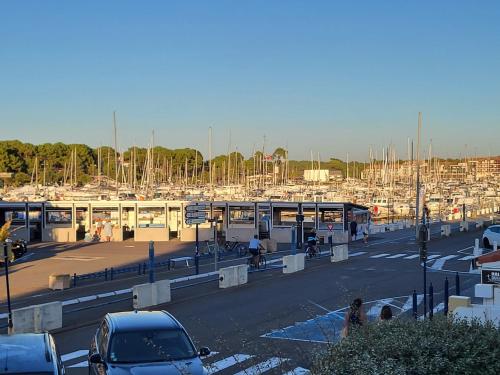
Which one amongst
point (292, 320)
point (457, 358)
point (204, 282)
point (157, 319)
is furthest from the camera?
point (204, 282)

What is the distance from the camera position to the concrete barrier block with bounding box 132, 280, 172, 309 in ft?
64.4

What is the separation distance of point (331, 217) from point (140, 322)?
3327 cm

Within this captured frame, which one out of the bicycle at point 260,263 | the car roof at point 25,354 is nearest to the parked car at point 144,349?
the car roof at point 25,354

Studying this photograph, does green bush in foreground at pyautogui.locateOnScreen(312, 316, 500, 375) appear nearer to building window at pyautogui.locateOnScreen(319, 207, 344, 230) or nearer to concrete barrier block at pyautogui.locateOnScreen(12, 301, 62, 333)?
concrete barrier block at pyautogui.locateOnScreen(12, 301, 62, 333)

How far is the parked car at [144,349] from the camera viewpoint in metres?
9.92

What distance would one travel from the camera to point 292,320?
18.1 metres

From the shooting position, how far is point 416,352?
6211mm

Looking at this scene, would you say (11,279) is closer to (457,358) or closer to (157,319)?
(157,319)

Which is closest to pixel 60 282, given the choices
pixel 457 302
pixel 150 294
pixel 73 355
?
pixel 150 294

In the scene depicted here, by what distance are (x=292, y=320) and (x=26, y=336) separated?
1016 centimetres

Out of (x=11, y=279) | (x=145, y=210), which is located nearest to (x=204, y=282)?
(x=11, y=279)

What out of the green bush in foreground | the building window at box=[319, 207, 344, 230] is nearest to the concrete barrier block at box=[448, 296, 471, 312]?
the green bush in foreground

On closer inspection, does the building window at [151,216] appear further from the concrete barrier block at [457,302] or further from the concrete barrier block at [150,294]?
the concrete barrier block at [457,302]

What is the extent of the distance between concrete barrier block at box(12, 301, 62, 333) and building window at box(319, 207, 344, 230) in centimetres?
2765
